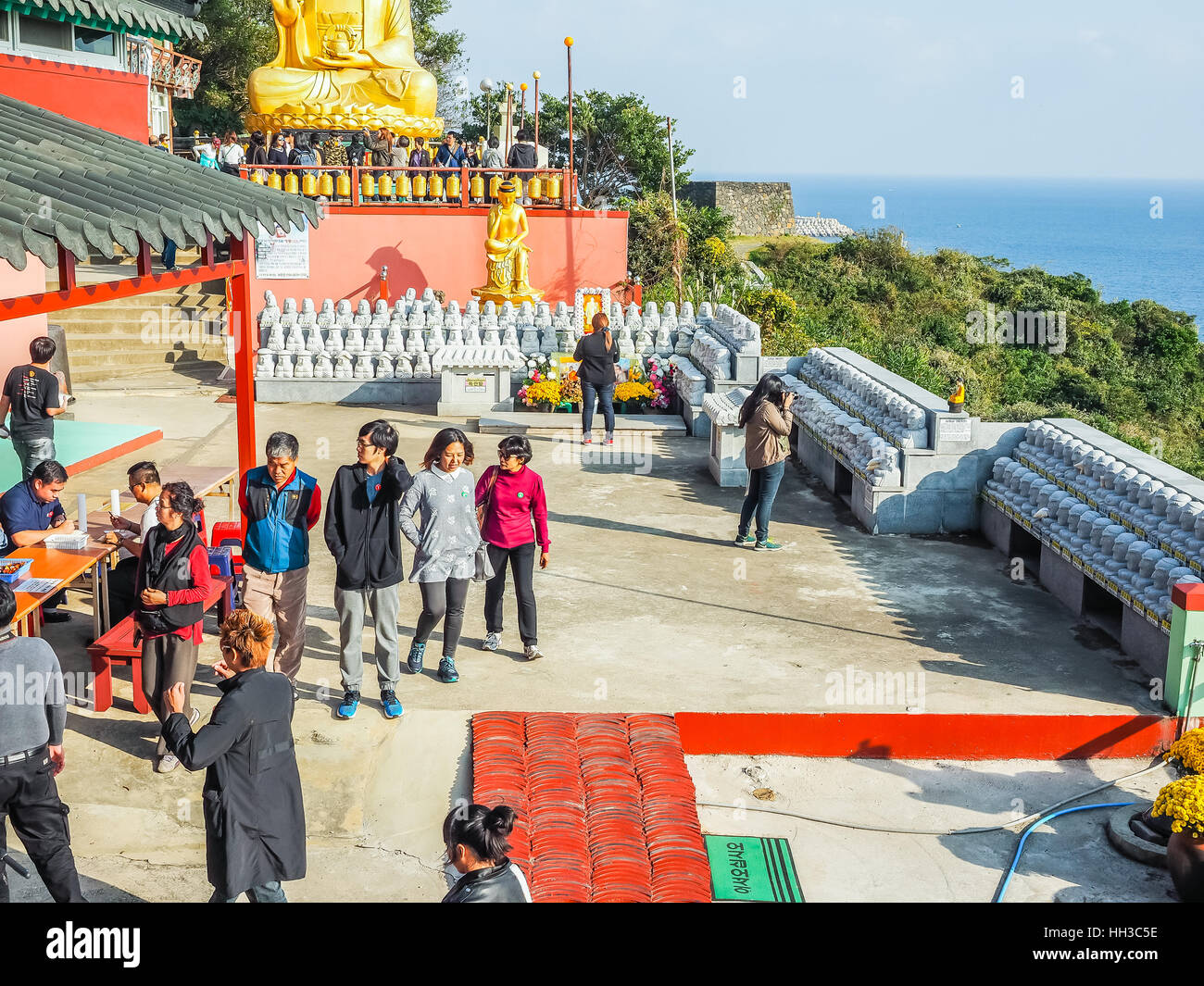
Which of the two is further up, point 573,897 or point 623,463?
point 623,463

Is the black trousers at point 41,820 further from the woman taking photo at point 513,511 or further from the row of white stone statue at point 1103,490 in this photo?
the row of white stone statue at point 1103,490

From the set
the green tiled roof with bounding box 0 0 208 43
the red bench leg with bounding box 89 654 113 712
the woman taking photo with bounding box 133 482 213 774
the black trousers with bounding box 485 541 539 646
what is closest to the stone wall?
the green tiled roof with bounding box 0 0 208 43

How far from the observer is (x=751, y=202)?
57.8 m

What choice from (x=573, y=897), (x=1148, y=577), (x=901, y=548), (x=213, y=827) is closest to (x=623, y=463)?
(x=901, y=548)

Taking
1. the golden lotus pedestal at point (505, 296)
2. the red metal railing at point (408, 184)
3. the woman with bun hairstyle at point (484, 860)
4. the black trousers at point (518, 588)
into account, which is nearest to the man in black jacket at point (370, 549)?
the black trousers at point (518, 588)

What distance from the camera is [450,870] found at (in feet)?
20.0

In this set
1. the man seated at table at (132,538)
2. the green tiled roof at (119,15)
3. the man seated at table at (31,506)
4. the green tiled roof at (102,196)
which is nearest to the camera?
the green tiled roof at (102,196)

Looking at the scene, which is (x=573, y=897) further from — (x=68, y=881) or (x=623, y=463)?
(x=623, y=463)

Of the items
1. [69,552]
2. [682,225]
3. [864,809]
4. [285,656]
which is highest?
[682,225]

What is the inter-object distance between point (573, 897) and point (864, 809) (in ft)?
6.72

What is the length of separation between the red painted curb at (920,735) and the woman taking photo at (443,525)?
5.70ft

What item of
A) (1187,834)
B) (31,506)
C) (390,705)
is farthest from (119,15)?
(1187,834)

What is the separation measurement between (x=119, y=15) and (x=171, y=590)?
38.0 feet

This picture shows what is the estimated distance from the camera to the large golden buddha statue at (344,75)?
26.0 meters
